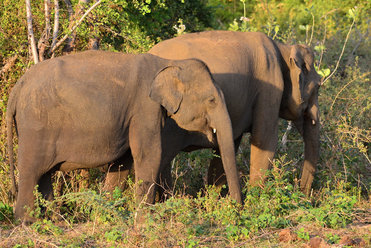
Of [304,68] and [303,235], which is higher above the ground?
[304,68]

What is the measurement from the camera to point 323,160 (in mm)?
9219

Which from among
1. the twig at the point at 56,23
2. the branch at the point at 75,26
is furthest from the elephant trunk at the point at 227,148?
the twig at the point at 56,23

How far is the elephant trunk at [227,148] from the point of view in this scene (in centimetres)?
677

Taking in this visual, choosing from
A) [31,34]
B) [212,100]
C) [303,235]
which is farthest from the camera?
[31,34]

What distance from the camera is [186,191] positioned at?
8641 millimetres

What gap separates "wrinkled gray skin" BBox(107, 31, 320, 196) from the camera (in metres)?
7.75

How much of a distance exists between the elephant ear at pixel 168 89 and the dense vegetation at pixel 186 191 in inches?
38.7

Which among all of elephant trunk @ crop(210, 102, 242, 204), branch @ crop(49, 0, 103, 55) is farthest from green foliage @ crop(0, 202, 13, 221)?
elephant trunk @ crop(210, 102, 242, 204)

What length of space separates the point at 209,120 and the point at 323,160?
2.86m

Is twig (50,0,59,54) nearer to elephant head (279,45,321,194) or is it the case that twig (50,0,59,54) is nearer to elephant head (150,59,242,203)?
elephant head (150,59,242,203)

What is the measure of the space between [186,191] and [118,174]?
1.31 m

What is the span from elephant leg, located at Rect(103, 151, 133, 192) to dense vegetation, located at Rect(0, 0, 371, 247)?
166 mm

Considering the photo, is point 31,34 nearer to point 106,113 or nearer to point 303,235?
point 106,113

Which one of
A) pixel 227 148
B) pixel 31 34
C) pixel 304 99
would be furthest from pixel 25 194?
pixel 304 99
